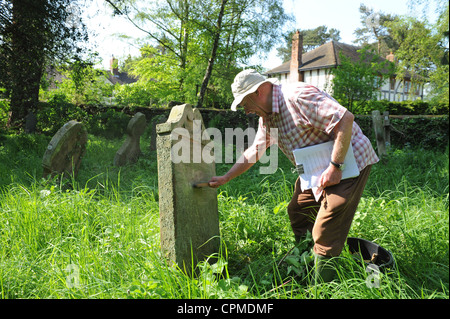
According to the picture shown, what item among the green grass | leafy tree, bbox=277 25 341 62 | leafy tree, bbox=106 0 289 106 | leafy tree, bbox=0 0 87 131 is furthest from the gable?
the green grass

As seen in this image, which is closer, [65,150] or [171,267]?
Answer: [171,267]

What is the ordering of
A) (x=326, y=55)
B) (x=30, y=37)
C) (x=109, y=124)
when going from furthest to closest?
(x=326, y=55), (x=109, y=124), (x=30, y=37)

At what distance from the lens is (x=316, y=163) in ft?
8.09

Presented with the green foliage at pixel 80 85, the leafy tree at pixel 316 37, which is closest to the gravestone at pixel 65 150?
the green foliage at pixel 80 85

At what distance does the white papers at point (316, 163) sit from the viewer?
2354mm

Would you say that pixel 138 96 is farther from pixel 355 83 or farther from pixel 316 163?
pixel 316 163

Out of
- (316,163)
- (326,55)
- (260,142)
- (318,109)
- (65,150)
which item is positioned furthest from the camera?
(326,55)

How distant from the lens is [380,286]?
211 centimetres

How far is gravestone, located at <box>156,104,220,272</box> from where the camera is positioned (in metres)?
2.62

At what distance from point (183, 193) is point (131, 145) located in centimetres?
610

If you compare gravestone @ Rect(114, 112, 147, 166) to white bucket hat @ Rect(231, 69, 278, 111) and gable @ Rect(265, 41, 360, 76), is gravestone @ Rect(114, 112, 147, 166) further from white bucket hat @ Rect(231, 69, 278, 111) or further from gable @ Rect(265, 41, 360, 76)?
gable @ Rect(265, 41, 360, 76)

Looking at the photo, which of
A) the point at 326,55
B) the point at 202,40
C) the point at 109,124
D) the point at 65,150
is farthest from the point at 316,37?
the point at 65,150

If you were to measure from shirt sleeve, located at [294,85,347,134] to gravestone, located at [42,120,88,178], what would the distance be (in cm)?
419

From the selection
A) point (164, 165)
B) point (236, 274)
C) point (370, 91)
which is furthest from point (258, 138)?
point (370, 91)
